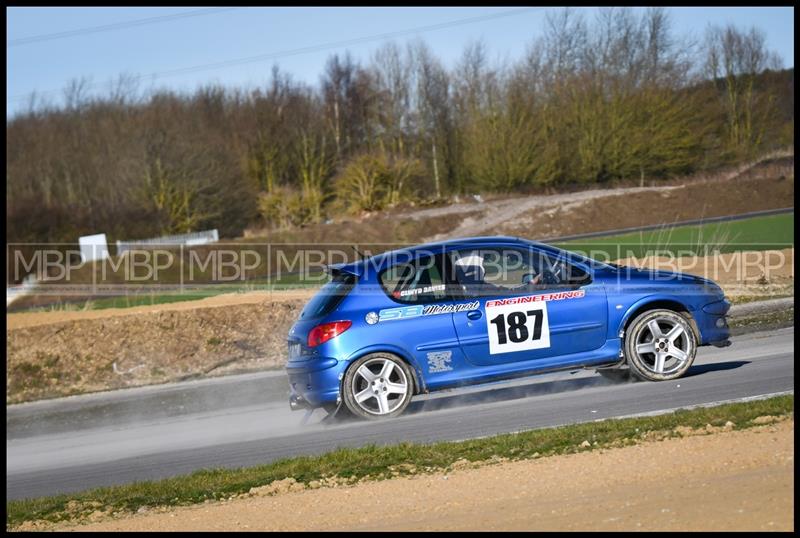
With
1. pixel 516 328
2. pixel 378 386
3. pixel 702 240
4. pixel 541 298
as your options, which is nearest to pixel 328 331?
pixel 378 386

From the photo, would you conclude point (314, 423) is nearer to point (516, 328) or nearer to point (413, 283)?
point (413, 283)

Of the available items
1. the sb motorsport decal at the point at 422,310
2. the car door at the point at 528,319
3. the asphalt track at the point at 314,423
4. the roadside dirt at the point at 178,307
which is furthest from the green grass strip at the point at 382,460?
the roadside dirt at the point at 178,307

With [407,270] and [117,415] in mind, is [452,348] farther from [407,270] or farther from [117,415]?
[117,415]

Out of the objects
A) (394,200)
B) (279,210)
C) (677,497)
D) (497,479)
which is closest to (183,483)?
(497,479)

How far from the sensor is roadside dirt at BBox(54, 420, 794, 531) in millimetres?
5629

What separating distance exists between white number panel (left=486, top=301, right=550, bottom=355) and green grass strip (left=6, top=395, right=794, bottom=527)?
177cm

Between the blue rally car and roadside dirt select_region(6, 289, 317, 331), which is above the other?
roadside dirt select_region(6, 289, 317, 331)

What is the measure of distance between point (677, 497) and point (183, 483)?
13.6 feet

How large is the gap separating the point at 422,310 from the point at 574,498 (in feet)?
13.1

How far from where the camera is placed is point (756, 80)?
6469cm

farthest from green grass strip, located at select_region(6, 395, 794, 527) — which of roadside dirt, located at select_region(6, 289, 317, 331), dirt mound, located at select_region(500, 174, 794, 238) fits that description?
dirt mound, located at select_region(500, 174, 794, 238)

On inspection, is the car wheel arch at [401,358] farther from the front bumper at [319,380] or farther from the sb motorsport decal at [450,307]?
the sb motorsport decal at [450,307]

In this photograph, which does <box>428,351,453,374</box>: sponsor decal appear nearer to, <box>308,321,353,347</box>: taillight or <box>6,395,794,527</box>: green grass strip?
<box>308,321,353,347</box>: taillight

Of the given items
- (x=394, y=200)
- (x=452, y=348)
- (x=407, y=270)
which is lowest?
(x=452, y=348)
